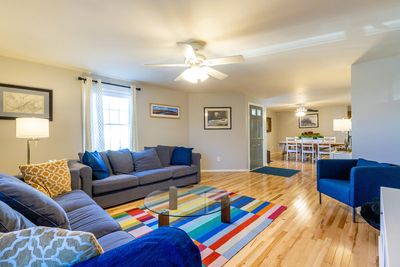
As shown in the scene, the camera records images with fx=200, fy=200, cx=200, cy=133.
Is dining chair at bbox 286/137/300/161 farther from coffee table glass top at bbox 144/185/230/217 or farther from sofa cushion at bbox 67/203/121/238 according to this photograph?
sofa cushion at bbox 67/203/121/238

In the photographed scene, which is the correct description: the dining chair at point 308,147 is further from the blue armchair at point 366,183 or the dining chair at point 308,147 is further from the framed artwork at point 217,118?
the blue armchair at point 366,183

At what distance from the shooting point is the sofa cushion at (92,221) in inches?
56.4

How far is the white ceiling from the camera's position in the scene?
5.80 feet

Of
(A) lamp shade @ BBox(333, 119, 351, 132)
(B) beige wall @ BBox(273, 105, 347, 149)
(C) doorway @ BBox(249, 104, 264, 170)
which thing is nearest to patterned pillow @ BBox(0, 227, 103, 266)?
(A) lamp shade @ BBox(333, 119, 351, 132)

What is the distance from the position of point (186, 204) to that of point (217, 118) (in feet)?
11.7

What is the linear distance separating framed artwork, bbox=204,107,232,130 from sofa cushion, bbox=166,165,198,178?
68.8 inches

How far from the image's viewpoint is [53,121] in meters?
3.25

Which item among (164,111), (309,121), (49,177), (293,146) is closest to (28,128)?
(49,177)

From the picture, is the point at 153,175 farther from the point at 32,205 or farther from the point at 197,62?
the point at 32,205

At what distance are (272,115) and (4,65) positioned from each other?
32.0ft

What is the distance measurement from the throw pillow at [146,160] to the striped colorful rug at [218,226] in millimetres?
912

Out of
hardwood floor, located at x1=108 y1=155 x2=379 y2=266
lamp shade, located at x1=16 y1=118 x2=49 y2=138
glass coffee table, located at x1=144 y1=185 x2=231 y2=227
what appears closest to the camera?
hardwood floor, located at x1=108 y1=155 x2=379 y2=266

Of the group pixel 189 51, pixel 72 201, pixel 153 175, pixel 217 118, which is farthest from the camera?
pixel 217 118

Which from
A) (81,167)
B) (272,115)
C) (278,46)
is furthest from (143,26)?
(272,115)
